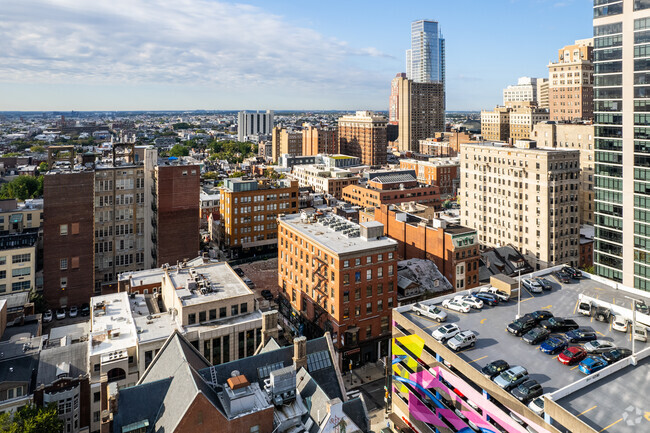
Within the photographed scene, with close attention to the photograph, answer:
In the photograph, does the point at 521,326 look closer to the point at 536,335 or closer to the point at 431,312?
the point at 536,335

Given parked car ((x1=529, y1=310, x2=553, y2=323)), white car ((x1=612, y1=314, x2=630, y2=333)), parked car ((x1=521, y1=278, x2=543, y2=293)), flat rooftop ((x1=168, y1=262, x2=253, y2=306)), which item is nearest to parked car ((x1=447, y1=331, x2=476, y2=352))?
parked car ((x1=529, y1=310, x2=553, y2=323))

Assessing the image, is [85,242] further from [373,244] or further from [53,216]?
[373,244]

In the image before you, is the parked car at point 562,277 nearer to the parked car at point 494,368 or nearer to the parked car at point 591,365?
the parked car at point 591,365

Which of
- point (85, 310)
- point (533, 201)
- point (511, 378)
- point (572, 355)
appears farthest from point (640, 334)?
point (85, 310)

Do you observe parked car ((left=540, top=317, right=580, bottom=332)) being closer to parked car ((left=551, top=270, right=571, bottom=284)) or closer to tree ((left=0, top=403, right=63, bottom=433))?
parked car ((left=551, top=270, right=571, bottom=284))

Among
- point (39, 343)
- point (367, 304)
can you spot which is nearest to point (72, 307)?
point (39, 343)

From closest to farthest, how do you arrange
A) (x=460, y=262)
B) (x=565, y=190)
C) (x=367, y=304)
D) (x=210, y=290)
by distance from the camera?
(x=210, y=290) → (x=367, y=304) → (x=460, y=262) → (x=565, y=190)

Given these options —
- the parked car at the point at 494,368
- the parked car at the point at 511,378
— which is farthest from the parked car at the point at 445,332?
the parked car at the point at 511,378

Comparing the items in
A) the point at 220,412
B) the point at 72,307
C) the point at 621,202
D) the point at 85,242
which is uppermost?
the point at 621,202
